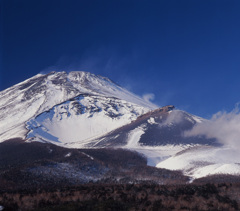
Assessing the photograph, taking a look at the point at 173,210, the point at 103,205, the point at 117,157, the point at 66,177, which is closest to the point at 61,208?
the point at 103,205

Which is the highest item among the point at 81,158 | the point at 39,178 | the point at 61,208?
the point at 81,158

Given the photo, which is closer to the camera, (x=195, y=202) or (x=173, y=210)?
(x=173, y=210)

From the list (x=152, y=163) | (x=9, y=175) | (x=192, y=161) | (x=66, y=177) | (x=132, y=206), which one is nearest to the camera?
(x=132, y=206)

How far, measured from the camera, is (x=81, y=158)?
124562 millimetres

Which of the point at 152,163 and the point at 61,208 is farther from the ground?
the point at 152,163

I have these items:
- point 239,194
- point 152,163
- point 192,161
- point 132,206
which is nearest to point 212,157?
point 192,161

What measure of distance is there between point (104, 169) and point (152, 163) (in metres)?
50.7

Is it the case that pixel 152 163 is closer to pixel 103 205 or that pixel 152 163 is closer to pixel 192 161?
pixel 192 161

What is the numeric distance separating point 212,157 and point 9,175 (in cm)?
11501

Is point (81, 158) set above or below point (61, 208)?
above

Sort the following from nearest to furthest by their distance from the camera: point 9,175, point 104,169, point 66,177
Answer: point 9,175 < point 66,177 < point 104,169

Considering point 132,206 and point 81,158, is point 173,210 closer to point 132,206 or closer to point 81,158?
point 132,206

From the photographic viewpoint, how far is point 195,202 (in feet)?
101

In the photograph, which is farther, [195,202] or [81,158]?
[81,158]
